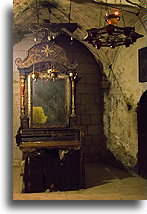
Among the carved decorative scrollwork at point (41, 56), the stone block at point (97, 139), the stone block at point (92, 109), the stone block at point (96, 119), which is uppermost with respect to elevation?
the carved decorative scrollwork at point (41, 56)

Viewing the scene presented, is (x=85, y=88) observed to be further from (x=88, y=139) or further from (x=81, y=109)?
(x=88, y=139)

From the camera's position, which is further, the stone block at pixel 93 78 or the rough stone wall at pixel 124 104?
the stone block at pixel 93 78

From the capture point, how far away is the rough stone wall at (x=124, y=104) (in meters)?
6.64

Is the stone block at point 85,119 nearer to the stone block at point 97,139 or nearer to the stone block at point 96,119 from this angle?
the stone block at point 96,119

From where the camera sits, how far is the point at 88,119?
8633mm

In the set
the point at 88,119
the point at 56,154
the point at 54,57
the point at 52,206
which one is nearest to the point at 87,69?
the point at 88,119

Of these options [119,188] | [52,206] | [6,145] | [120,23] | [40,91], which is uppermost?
[120,23]

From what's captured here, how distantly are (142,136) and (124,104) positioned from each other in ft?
3.64

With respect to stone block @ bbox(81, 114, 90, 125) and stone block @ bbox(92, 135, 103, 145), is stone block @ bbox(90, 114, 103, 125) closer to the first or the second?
stone block @ bbox(81, 114, 90, 125)

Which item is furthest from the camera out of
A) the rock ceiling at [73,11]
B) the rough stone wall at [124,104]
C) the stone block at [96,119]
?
the stone block at [96,119]

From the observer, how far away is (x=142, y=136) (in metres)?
6.50

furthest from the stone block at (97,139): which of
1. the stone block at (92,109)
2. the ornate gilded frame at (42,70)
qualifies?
the ornate gilded frame at (42,70)

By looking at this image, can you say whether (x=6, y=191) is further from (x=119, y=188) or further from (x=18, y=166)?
(x=18, y=166)

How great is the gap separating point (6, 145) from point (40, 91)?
3.75m
